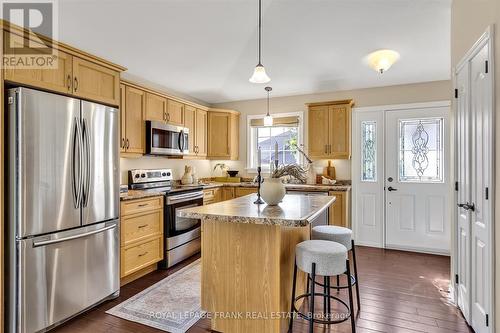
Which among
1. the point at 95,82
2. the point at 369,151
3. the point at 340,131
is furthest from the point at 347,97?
the point at 95,82

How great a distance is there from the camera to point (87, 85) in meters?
2.53

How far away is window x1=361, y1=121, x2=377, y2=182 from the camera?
179 inches

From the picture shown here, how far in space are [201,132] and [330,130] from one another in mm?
2220

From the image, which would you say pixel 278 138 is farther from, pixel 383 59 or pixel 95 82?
pixel 95 82

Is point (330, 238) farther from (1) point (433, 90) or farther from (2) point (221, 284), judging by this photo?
(1) point (433, 90)

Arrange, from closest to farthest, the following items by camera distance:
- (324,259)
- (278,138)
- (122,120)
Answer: (324,259)
(122,120)
(278,138)

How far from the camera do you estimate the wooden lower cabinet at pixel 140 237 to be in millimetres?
2986

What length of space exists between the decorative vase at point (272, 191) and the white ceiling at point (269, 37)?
77.8 inches

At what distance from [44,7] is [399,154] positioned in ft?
15.6

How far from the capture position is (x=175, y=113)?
170 inches

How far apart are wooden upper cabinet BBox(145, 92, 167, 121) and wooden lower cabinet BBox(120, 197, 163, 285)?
119 centimetres

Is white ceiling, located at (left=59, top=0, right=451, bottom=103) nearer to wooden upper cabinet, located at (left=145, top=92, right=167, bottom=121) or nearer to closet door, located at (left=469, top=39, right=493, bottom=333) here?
wooden upper cabinet, located at (left=145, top=92, right=167, bottom=121)

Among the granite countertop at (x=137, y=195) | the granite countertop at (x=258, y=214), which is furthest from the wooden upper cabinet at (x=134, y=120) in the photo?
the granite countertop at (x=258, y=214)

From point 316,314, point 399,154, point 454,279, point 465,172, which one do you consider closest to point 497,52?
point 465,172
